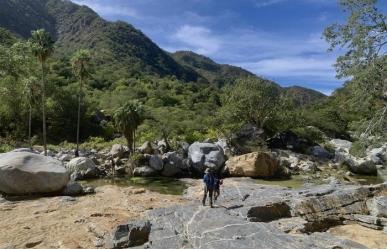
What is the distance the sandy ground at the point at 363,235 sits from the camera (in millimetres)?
18359

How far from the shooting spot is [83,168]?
38.8m

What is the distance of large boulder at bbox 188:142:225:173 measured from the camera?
4162cm

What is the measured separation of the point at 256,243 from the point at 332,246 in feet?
9.73

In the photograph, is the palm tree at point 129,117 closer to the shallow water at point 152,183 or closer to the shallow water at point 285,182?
the shallow water at point 152,183

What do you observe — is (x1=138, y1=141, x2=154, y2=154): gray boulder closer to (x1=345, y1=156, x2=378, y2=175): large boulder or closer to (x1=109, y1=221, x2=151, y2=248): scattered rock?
(x1=345, y1=156, x2=378, y2=175): large boulder

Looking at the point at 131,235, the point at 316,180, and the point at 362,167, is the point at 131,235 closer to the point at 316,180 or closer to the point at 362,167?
the point at 316,180

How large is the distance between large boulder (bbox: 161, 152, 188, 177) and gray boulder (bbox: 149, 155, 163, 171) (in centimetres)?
46

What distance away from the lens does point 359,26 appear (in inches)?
845

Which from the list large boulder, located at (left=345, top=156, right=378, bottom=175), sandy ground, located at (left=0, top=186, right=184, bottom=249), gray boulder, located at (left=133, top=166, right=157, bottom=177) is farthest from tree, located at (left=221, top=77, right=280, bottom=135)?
sandy ground, located at (left=0, top=186, right=184, bottom=249)

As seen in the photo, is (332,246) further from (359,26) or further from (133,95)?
(133,95)

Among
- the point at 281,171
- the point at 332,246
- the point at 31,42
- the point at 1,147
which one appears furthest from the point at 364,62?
the point at 1,147

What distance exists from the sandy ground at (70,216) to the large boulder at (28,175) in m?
1.63

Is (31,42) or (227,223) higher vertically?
(31,42)

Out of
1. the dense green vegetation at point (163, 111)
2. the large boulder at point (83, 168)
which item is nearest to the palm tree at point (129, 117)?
the dense green vegetation at point (163, 111)
